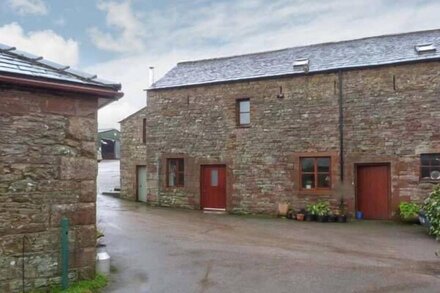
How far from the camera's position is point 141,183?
2234cm

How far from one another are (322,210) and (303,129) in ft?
10.2

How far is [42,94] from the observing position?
6.32 m

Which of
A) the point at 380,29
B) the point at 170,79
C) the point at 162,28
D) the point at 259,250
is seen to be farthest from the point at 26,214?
the point at 380,29

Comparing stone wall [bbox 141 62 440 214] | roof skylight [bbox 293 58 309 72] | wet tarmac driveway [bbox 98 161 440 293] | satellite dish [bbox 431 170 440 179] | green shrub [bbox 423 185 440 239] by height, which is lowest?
wet tarmac driveway [bbox 98 161 440 293]

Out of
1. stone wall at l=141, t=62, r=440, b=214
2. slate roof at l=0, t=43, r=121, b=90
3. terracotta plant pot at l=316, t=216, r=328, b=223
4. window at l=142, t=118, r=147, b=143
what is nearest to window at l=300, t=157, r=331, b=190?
stone wall at l=141, t=62, r=440, b=214

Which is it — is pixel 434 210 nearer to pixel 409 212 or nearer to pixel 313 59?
pixel 409 212

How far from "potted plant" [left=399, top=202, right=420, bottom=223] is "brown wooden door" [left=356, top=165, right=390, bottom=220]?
0.85m

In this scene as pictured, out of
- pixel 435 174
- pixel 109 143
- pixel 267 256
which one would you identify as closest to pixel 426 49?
pixel 435 174

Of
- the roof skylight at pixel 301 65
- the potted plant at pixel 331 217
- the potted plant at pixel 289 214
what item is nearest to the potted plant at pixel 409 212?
the potted plant at pixel 331 217

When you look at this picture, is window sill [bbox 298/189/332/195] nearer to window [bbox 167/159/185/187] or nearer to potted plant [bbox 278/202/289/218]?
potted plant [bbox 278/202/289/218]

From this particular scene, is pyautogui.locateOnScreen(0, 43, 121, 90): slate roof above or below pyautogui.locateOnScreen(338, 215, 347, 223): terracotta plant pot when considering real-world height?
above

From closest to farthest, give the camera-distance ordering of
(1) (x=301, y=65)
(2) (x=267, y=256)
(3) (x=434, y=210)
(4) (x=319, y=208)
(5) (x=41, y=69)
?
1. (5) (x=41, y=69)
2. (2) (x=267, y=256)
3. (3) (x=434, y=210)
4. (4) (x=319, y=208)
5. (1) (x=301, y=65)

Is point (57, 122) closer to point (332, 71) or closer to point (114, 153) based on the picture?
point (332, 71)

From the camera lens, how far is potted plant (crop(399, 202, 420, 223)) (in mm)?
14640
